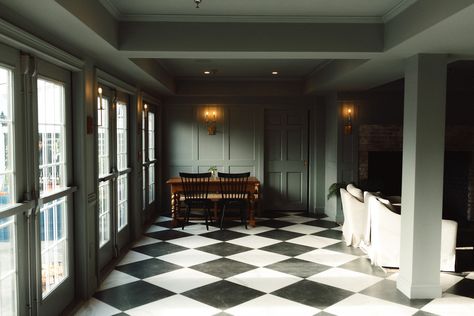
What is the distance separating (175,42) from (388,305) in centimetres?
299

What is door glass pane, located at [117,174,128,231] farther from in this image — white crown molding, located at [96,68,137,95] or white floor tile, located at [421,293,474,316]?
white floor tile, located at [421,293,474,316]

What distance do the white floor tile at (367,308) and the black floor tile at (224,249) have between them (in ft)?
6.11

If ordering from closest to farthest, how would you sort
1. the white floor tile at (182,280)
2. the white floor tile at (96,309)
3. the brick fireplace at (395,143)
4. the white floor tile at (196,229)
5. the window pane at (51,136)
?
1. the window pane at (51,136)
2. the white floor tile at (96,309)
3. the white floor tile at (182,280)
4. the white floor tile at (196,229)
5. the brick fireplace at (395,143)

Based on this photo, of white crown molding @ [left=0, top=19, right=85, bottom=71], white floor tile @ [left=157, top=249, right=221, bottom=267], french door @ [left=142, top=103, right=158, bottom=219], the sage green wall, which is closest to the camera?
white crown molding @ [left=0, top=19, right=85, bottom=71]

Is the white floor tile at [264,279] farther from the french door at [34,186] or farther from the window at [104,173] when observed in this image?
the french door at [34,186]

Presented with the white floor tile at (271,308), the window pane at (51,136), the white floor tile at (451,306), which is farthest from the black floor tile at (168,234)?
the white floor tile at (451,306)

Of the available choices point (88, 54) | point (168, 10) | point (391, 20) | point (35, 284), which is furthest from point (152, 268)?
point (391, 20)

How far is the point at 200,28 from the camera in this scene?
3.79m

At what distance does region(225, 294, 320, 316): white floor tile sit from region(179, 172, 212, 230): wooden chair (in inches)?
113

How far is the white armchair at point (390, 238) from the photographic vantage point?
467cm

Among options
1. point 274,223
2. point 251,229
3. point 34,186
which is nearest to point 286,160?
point 274,223

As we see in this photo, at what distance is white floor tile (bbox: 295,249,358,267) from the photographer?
200 inches

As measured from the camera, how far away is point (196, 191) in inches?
269

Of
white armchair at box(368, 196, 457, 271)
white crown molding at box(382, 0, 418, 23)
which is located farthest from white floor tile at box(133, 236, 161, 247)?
white crown molding at box(382, 0, 418, 23)
